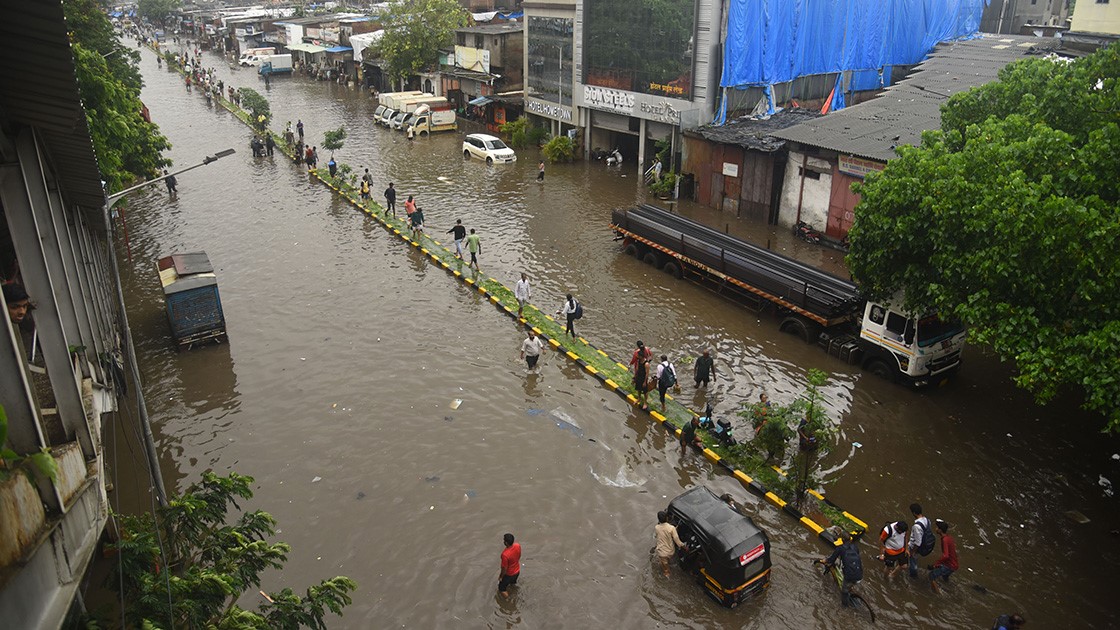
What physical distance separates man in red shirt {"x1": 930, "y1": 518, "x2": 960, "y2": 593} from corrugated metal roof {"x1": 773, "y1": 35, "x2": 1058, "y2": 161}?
1474 cm

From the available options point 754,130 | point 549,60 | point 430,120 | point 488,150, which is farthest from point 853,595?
point 430,120

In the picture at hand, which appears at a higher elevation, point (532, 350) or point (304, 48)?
point (304, 48)

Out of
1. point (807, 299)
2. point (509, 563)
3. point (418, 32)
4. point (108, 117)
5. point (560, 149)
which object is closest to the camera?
point (509, 563)

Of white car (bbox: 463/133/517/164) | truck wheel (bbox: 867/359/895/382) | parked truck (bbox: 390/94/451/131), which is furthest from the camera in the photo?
parked truck (bbox: 390/94/451/131)

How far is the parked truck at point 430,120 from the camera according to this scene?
44.6 meters

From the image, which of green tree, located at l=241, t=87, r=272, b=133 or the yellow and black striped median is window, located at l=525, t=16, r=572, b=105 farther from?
green tree, located at l=241, t=87, r=272, b=133

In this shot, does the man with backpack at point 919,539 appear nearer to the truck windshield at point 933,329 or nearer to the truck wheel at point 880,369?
the truck windshield at point 933,329

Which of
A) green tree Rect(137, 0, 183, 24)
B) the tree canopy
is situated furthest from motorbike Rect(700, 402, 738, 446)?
green tree Rect(137, 0, 183, 24)

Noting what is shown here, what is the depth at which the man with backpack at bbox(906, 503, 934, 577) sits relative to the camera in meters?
11.1

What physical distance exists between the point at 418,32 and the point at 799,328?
43.1m

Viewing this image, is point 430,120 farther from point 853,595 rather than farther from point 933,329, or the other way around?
point 853,595

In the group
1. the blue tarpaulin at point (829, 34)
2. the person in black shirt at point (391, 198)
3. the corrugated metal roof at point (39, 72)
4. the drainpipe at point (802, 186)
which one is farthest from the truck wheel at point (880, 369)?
the person in black shirt at point (391, 198)

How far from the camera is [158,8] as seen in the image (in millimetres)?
133000

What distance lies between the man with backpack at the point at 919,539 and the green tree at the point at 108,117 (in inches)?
638
